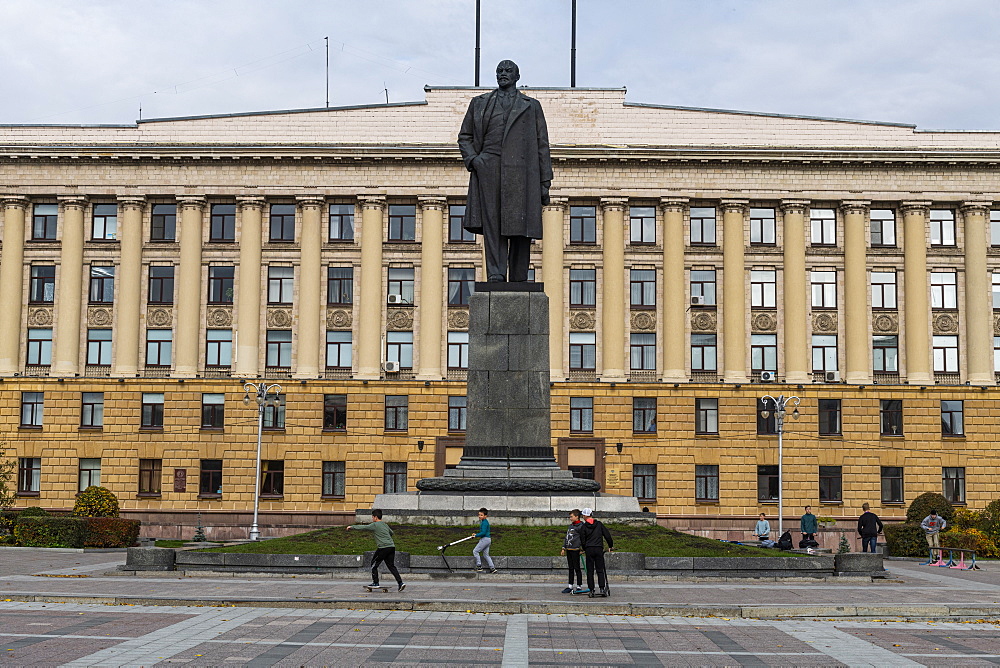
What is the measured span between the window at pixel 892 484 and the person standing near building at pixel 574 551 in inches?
1616

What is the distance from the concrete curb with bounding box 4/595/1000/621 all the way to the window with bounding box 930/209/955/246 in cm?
4392

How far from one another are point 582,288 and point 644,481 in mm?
10451

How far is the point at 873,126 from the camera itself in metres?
61.8

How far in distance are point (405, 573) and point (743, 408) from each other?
3790cm

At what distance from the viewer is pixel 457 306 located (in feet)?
201

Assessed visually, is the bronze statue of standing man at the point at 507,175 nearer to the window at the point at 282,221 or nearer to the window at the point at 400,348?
the window at the point at 400,348

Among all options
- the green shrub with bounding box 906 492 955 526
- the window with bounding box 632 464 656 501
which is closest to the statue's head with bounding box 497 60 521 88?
the green shrub with bounding box 906 492 955 526

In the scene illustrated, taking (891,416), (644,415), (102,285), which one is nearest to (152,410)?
(102,285)

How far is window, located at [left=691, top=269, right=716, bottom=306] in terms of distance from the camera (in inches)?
2414

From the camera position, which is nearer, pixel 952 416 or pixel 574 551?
pixel 574 551

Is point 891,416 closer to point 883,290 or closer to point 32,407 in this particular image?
point 883,290

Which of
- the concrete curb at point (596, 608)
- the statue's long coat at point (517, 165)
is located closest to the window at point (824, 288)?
the statue's long coat at point (517, 165)

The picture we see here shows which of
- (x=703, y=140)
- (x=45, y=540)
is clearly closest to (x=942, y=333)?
(x=703, y=140)

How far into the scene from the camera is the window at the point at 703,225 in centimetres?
6194
